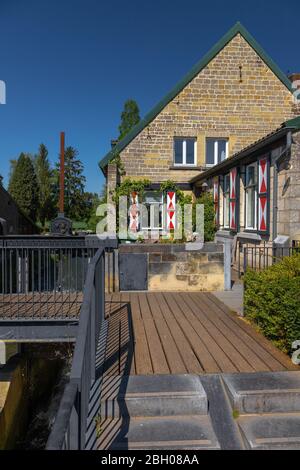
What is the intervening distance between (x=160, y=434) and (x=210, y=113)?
1583 centimetres

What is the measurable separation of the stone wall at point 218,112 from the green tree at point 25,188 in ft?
119

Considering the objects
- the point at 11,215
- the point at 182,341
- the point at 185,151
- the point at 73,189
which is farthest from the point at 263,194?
the point at 73,189

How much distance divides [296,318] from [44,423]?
17.8 feet

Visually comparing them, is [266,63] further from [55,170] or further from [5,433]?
[55,170]

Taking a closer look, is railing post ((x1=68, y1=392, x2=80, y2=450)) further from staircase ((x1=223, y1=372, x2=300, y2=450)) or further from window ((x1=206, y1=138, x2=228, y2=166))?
window ((x1=206, y1=138, x2=228, y2=166))

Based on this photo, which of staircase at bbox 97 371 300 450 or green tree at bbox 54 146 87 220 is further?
green tree at bbox 54 146 87 220

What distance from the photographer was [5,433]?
6016 mm

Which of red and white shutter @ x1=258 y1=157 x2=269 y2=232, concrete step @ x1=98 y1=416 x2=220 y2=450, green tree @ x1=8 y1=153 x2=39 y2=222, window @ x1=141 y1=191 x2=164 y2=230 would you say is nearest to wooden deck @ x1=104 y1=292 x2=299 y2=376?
concrete step @ x1=98 y1=416 x2=220 y2=450

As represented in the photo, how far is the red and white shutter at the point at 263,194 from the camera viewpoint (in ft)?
30.5

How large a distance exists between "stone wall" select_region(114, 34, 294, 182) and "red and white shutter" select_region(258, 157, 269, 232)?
7568 mm

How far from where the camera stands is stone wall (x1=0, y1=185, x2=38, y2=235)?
22.8 metres

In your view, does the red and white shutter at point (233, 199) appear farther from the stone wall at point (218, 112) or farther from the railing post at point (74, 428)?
the railing post at point (74, 428)

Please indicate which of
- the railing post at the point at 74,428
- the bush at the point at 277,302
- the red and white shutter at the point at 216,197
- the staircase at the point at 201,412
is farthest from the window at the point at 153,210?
the railing post at the point at 74,428

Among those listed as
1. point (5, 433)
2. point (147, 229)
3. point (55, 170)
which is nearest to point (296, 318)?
point (5, 433)
